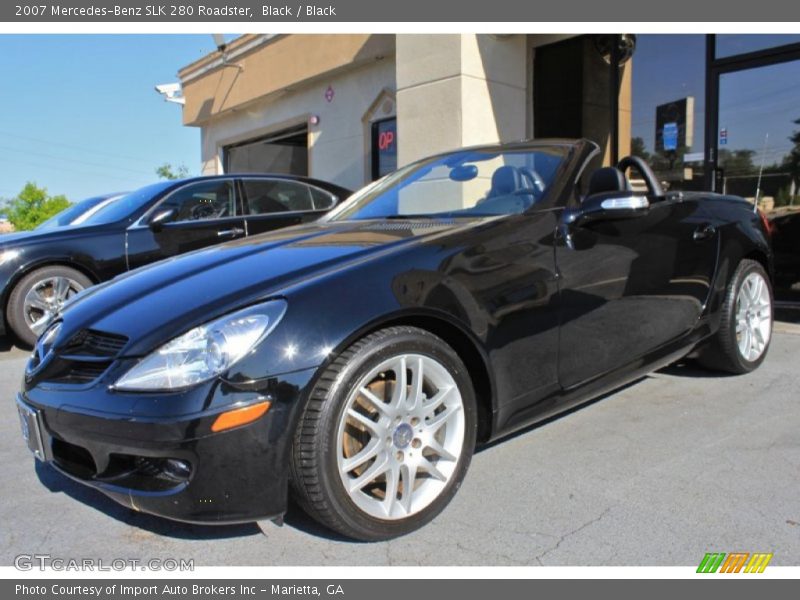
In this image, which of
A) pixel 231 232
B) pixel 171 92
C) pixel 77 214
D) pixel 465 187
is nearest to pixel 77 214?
pixel 77 214

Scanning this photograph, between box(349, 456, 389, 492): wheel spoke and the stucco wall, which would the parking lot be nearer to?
box(349, 456, 389, 492): wheel spoke

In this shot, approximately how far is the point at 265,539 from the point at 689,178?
6.86m

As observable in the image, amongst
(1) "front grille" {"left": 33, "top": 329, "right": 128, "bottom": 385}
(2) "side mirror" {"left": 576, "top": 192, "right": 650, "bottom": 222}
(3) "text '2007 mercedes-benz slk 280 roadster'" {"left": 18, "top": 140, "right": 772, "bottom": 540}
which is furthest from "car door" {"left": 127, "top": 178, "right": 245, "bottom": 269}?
(2) "side mirror" {"left": 576, "top": 192, "right": 650, "bottom": 222}

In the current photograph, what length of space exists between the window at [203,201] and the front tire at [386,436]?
4.45 metres

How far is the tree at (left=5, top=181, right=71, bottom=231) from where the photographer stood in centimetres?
5153

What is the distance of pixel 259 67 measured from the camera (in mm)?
13109

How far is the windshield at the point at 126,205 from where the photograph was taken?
19.9 feet

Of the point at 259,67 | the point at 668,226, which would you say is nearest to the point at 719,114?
the point at 668,226

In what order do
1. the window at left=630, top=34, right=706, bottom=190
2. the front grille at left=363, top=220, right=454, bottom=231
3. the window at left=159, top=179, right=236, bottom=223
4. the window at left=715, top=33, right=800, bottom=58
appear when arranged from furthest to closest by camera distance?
the window at left=630, top=34, right=706, bottom=190 → the window at left=715, top=33, right=800, bottom=58 → the window at left=159, top=179, right=236, bottom=223 → the front grille at left=363, top=220, right=454, bottom=231

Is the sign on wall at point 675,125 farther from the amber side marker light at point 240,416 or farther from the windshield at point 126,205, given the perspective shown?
the amber side marker light at point 240,416

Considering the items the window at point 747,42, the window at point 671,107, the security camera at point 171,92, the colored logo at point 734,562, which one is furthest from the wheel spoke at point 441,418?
the security camera at point 171,92

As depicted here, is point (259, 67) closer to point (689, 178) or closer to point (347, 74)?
point (347, 74)

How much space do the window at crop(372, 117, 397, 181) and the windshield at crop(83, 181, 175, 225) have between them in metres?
4.58

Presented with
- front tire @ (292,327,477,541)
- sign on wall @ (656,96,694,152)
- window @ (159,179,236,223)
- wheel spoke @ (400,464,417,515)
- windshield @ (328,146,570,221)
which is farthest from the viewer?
sign on wall @ (656,96,694,152)
